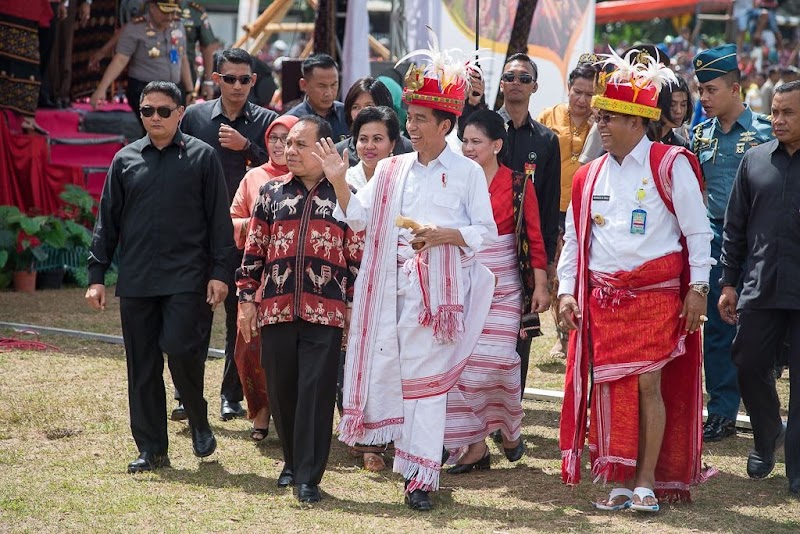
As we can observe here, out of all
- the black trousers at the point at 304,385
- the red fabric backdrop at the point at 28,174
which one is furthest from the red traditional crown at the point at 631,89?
the red fabric backdrop at the point at 28,174

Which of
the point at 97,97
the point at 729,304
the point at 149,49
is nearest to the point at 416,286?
the point at 729,304

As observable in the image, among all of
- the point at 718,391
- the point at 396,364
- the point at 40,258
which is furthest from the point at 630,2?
the point at 396,364

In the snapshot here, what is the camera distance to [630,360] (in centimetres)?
552

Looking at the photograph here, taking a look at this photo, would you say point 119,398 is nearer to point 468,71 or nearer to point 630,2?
point 468,71

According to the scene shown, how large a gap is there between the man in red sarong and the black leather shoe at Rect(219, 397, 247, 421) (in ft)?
7.92

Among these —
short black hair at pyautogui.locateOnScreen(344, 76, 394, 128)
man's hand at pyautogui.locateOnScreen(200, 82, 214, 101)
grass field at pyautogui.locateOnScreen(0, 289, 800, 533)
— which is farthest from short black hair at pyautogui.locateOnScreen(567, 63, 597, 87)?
man's hand at pyautogui.locateOnScreen(200, 82, 214, 101)

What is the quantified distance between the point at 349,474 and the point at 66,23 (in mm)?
9753

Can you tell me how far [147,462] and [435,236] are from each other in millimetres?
1960

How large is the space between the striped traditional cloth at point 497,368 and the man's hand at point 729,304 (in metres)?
1.07

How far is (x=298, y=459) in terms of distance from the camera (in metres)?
5.61

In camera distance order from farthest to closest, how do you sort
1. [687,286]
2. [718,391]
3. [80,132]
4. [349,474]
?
[80,132] < [718,391] < [349,474] < [687,286]

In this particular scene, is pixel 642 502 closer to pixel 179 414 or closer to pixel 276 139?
pixel 276 139

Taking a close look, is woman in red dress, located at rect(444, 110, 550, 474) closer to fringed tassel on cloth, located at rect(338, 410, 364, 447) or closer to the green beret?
fringed tassel on cloth, located at rect(338, 410, 364, 447)

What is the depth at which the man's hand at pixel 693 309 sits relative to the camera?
544cm
